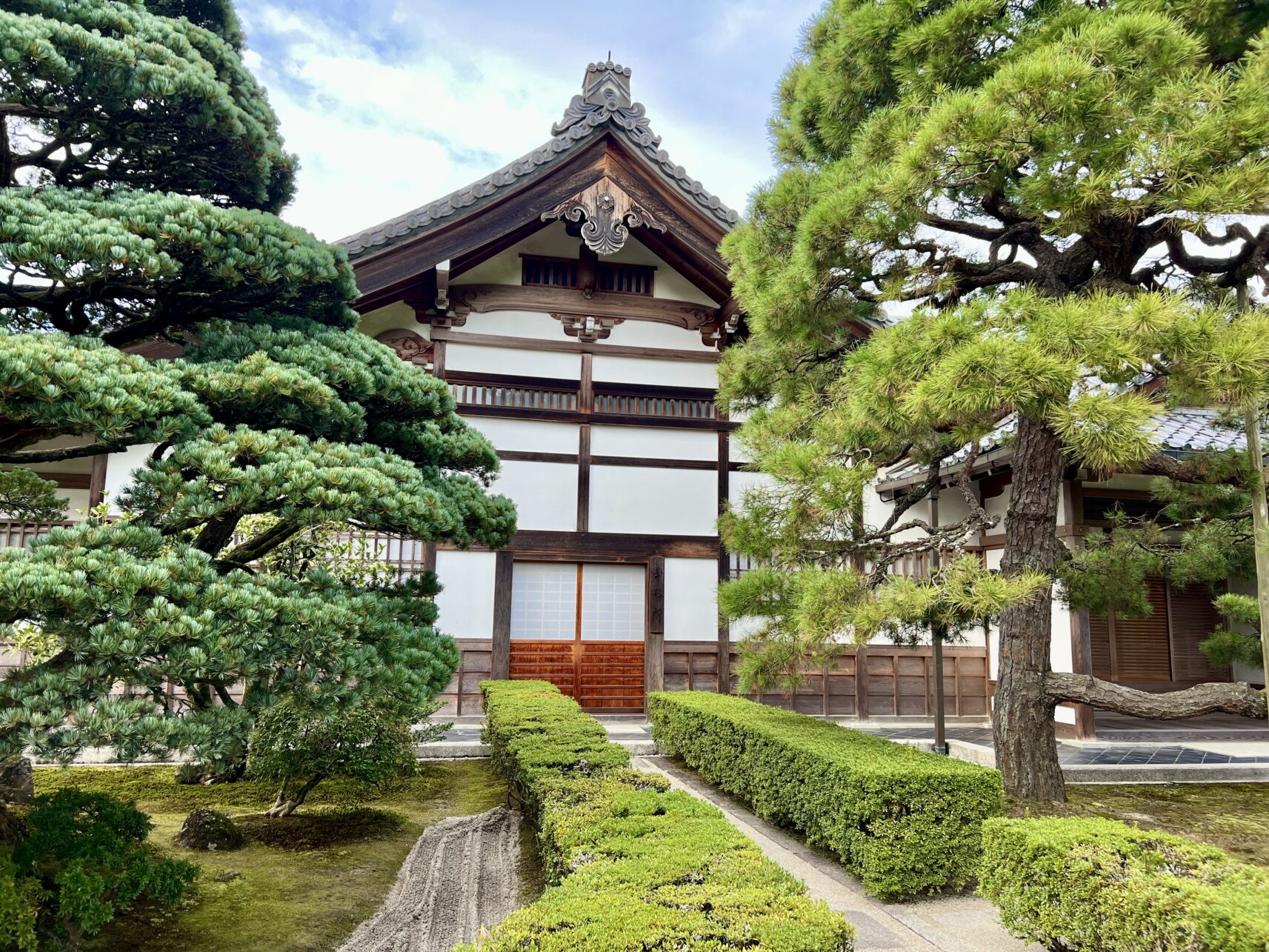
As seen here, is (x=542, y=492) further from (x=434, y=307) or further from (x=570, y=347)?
(x=434, y=307)

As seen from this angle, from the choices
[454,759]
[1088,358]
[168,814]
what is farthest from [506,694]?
[1088,358]

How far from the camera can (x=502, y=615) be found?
33.4 feet

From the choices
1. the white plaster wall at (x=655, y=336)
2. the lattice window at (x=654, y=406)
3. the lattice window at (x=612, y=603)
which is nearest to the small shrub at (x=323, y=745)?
the lattice window at (x=612, y=603)

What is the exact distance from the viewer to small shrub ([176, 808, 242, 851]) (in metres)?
5.14

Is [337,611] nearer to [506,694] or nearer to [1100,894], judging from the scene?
[1100,894]

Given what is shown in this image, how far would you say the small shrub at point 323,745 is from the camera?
18.0 feet

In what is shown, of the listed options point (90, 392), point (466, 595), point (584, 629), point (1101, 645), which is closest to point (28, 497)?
point (90, 392)

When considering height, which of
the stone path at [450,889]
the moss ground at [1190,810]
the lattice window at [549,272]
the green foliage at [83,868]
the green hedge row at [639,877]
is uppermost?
the lattice window at [549,272]

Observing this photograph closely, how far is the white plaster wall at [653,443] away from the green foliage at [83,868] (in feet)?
24.0

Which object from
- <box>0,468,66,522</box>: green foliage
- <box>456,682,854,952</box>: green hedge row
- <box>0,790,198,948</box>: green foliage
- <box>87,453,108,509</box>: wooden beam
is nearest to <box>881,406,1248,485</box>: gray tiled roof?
<box>456,682,854,952</box>: green hedge row

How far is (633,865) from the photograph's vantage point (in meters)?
3.30

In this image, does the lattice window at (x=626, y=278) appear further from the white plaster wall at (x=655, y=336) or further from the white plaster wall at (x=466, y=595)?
the white plaster wall at (x=466, y=595)

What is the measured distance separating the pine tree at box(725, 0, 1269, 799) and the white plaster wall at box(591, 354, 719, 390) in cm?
360

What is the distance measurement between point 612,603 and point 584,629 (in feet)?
1.67
